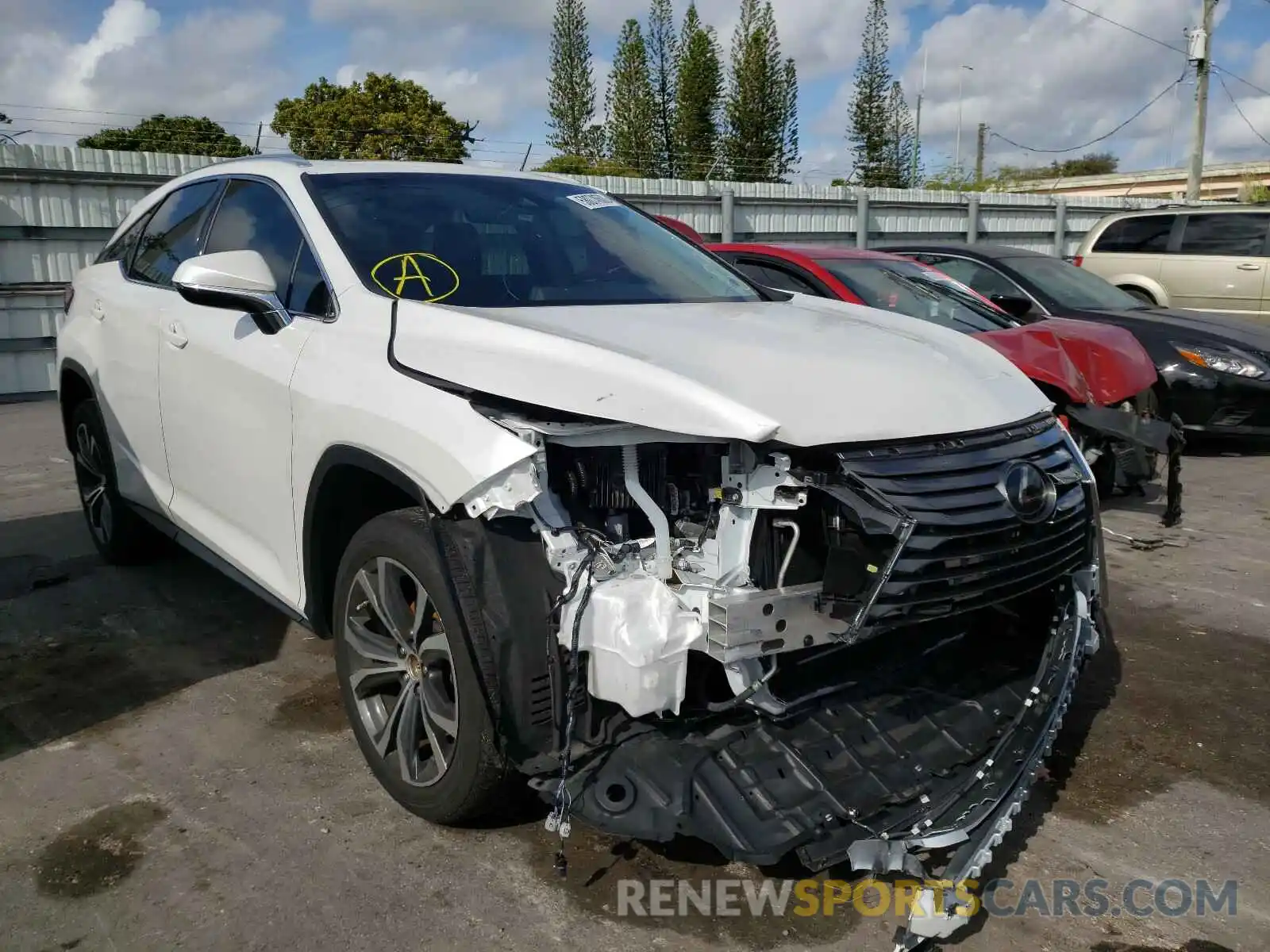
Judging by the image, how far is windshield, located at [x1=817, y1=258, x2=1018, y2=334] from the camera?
6691 millimetres

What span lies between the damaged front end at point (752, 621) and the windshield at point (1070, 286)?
6.17m

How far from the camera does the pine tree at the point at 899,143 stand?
1527 inches

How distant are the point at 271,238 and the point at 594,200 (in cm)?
125

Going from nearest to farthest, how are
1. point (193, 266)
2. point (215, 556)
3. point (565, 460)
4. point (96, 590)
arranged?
point (565, 460)
point (193, 266)
point (215, 556)
point (96, 590)

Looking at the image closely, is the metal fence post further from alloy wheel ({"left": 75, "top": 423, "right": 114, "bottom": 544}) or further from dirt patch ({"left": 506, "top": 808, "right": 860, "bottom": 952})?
dirt patch ({"left": 506, "top": 808, "right": 860, "bottom": 952})

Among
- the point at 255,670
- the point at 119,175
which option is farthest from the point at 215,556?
the point at 119,175

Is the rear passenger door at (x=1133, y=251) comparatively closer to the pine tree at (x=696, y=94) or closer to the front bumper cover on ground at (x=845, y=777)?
the front bumper cover on ground at (x=845, y=777)

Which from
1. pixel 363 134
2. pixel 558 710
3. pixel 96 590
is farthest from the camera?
pixel 363 134

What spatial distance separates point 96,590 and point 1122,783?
14.4 ft

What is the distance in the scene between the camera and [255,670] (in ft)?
13.4

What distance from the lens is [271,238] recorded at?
11.9 feet

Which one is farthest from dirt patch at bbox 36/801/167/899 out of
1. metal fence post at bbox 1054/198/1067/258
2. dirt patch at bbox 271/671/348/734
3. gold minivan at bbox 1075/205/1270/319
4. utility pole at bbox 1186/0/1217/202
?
utility pole at bbox 1186/0/1217/202

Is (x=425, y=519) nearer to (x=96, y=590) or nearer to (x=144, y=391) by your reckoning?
(x=144, y=391)
